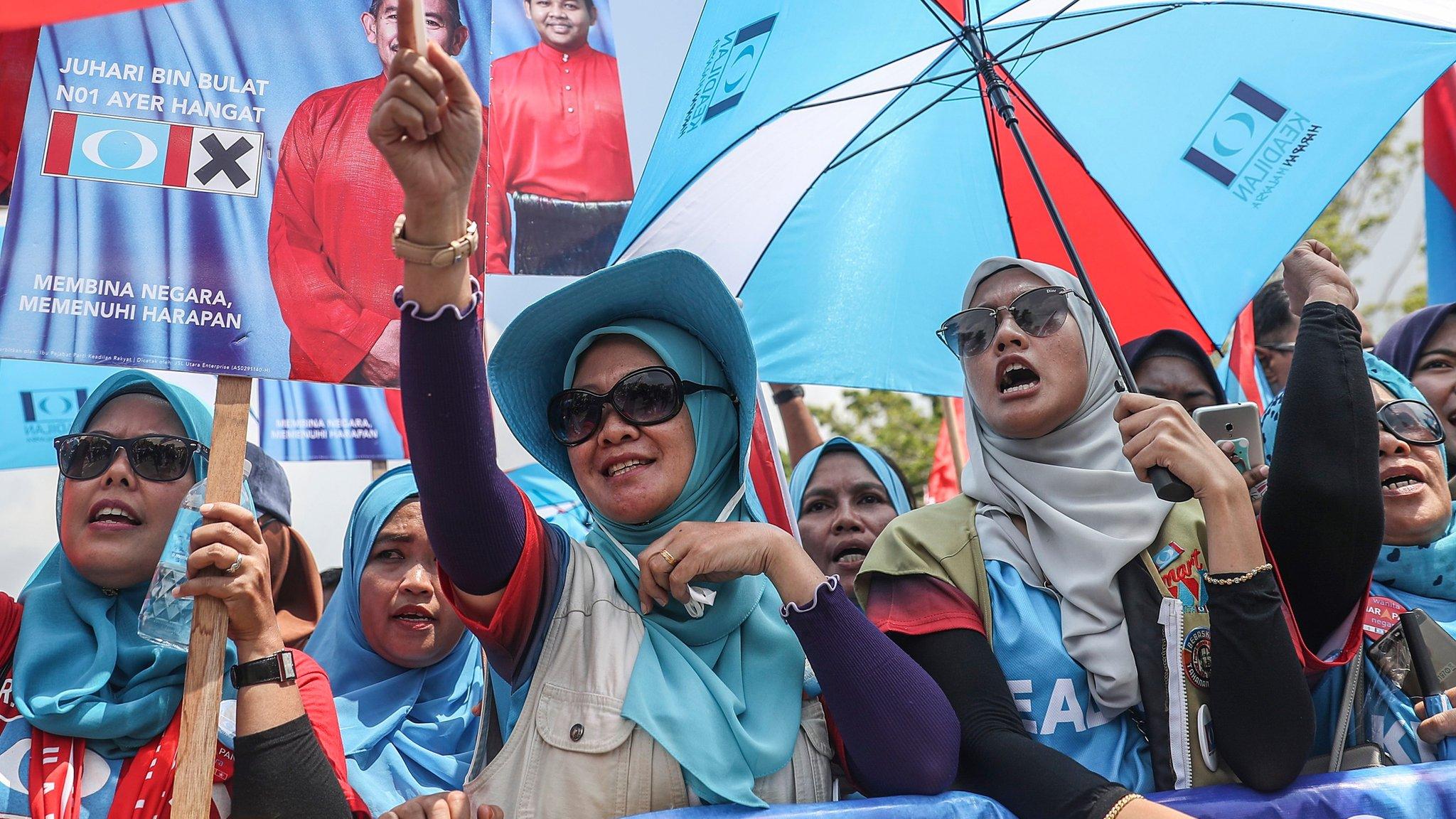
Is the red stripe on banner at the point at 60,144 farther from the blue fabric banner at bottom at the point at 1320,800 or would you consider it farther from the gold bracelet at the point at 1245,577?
the gold bracelet at the point at 1245,577

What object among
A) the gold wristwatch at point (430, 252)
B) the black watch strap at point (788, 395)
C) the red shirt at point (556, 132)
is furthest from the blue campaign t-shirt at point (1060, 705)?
the black watch strap at point (788, 395)

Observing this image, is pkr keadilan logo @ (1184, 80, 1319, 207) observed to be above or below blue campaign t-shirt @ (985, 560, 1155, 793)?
above

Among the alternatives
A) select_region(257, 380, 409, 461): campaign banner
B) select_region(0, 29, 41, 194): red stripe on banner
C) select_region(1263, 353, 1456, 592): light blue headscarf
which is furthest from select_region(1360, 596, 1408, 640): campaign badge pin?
select_region(257, 380, 409, 461): campaign banner

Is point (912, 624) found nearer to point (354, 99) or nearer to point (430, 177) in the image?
point (430, 177)

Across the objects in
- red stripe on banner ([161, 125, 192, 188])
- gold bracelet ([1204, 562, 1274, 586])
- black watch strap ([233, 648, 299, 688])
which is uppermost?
red stripe on banner ([161, 125, 192, 188])

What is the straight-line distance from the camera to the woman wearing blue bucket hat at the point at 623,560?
2006 millimetres

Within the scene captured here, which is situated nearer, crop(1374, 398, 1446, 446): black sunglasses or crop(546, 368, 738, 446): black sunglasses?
crop(546, 368, 738, 446): black sunglasses

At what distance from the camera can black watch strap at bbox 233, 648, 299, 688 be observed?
2240 millimetres

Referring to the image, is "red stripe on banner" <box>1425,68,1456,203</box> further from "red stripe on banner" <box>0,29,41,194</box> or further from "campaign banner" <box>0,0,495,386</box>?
"red stripe on banner" <box>0,29,41,194</box>

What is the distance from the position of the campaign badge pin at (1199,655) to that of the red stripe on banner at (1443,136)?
3.43 meters

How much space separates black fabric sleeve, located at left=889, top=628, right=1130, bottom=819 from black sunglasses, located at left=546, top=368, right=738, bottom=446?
639 mm

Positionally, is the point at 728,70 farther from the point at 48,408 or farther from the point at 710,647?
the point at 48,408

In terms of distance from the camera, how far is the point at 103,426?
2732 mm

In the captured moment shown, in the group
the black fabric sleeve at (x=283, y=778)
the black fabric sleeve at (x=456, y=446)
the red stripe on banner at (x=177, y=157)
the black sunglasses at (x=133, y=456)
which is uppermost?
the red stripe on banner at (x=177, y=157)
